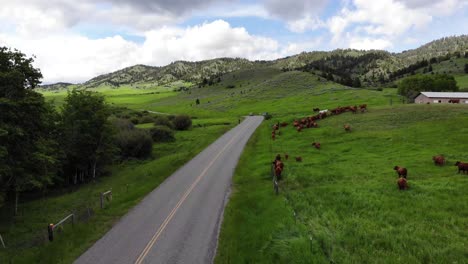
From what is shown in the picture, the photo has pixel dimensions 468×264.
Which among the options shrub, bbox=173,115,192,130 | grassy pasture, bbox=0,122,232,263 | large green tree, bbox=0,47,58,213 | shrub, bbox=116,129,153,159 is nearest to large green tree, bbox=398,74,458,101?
shrub, bbox=173,115,192,130

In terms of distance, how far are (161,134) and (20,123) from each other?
Result: 45.3 meters

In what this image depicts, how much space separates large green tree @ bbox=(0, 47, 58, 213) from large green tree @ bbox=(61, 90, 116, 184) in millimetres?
13264

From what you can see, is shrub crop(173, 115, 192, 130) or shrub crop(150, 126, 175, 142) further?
shrub crop(173, 115, 192, 130)

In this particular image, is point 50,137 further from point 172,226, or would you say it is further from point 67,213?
point 172,226

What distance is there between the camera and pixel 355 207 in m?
21.8

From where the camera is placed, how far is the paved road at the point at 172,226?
18.7 metres

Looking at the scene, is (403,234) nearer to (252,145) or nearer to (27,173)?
(27,173)

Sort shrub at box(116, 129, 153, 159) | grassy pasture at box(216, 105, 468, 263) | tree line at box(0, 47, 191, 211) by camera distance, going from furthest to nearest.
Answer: shrub at box(116, 129, 153, 159)
tree line at box(0, 47, 191, 211)
grassy pasture at box(216, 105, 468, 263)

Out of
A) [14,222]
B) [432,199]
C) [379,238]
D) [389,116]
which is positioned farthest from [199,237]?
[389,116]

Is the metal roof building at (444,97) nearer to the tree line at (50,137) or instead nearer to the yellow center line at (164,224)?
the tree line at (50,137)

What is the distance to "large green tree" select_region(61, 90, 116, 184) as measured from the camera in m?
45.7

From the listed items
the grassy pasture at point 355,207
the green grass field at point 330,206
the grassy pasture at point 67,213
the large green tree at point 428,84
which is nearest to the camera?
the grassy pasture at point 355,207

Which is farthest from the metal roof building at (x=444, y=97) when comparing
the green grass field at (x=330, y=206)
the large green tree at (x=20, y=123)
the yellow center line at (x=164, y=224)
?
the large green tree at (x=20, y=123)

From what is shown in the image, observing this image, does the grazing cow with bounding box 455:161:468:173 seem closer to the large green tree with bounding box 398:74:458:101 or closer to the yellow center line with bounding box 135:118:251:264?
the yellow center line with bounding box 135:118:251:264
